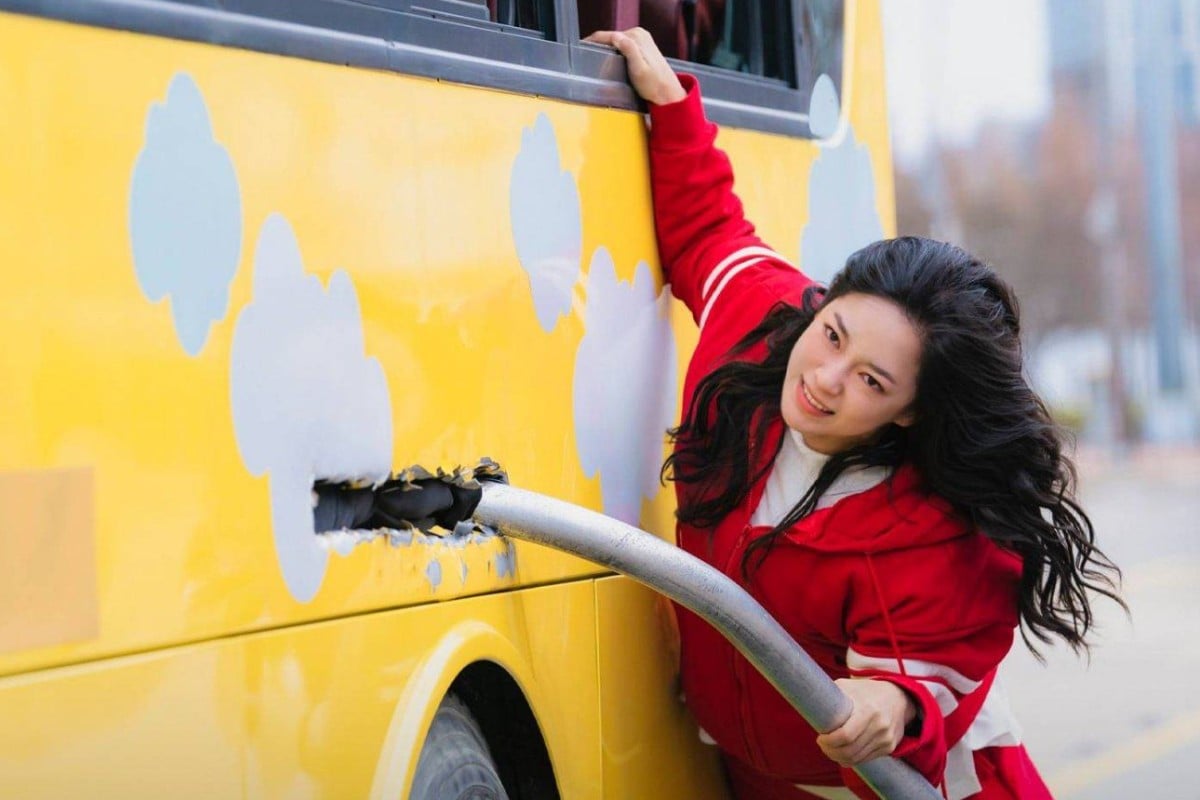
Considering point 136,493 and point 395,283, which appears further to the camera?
point 395,283

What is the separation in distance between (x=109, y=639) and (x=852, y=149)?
219cm

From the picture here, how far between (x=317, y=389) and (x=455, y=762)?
56 cm

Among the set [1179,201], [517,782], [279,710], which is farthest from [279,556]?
[1179,201]

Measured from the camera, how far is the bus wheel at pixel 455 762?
2033 mm

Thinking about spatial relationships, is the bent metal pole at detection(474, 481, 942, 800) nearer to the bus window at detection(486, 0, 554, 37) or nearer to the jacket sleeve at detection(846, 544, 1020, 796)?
the jacket sleeve at detection(846, 544, 1020, 796)

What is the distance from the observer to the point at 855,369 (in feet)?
8.16

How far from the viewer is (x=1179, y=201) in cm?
4438

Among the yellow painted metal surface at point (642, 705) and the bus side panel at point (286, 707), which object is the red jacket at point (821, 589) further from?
the bus side panel at point (286, 707)

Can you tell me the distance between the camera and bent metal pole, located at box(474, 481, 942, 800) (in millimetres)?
2074

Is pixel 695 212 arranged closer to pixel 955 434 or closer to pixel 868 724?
pixel 955 434

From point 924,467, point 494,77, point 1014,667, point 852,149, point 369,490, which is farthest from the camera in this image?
point 1014,667

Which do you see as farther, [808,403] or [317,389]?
[808,403]

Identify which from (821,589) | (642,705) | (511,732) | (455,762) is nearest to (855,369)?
(821,589)

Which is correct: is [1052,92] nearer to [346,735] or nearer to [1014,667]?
[1014,667]
